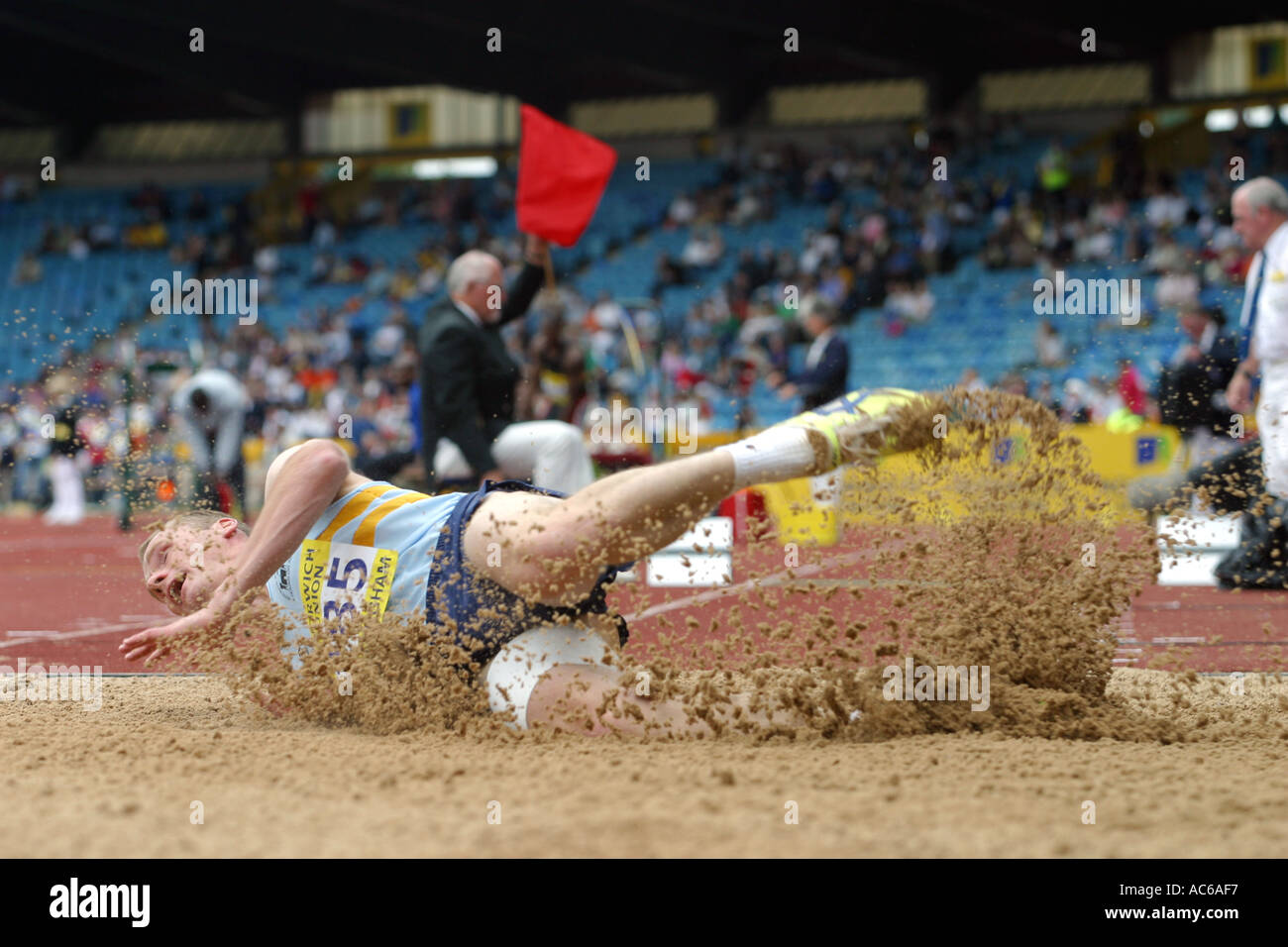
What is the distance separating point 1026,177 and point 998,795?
22.5 m

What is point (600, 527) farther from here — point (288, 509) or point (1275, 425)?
point (1275, 425)

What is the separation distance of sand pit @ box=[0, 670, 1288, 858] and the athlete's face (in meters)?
0.37

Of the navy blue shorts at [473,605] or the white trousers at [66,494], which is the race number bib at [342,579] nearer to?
the navy blue shorts at [473,605]

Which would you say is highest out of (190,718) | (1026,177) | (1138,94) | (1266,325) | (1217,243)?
(1138,94)

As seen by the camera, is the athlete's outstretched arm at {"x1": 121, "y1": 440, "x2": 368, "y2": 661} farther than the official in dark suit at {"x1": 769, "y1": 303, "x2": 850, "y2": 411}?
No

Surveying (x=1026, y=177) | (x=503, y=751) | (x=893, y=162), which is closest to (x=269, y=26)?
(x=893, y=162)

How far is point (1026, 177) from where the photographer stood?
23469mm

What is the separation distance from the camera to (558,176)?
23.0ft

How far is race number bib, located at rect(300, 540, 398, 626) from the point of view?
349 centimetres

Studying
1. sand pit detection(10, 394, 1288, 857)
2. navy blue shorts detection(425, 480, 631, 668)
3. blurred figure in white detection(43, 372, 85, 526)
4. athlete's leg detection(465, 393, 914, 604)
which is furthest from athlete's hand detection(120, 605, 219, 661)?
blurred figure in white detection(43, 372, 85, 526)

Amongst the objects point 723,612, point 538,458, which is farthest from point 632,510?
point 538,458

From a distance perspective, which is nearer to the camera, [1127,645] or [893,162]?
[1127,645]

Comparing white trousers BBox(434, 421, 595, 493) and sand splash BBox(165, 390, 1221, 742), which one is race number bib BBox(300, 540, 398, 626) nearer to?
sand splash BBox(165, 390, 1221, 742)
